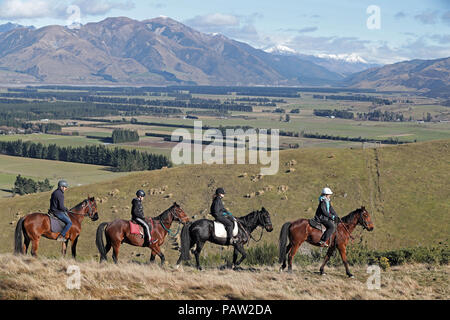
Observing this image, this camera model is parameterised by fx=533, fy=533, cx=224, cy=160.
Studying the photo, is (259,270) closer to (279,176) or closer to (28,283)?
(28,283)

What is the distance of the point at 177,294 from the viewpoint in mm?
19719

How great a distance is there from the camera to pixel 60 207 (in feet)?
86.7

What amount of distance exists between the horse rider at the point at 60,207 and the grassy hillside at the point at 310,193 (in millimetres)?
20441

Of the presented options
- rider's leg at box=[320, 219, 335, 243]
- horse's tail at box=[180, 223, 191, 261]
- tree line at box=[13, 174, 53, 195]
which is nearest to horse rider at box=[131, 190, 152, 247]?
horse's tail at box=[180, 223, 191, 261]

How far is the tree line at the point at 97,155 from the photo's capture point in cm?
12975

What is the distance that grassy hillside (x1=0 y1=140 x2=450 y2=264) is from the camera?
52.3 meters

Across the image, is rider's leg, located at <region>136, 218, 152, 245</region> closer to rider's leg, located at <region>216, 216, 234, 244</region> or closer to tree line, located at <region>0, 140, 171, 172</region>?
rider's leg, located at <region>216, 216, 234, 244</region>

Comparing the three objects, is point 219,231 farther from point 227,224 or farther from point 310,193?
point 310,193

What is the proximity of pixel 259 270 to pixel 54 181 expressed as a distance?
9707 centimetres

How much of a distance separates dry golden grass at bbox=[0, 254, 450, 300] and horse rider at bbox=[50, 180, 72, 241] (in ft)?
6.89

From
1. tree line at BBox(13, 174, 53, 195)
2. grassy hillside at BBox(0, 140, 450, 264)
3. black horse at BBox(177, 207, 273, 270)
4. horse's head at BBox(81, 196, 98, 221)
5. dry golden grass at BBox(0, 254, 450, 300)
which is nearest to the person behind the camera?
dry golden grass at BBox(0, 254, 450, 300)

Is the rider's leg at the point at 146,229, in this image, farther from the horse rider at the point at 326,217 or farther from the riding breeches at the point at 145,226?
the horse rider at the point at 326,217

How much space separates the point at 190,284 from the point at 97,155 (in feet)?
412

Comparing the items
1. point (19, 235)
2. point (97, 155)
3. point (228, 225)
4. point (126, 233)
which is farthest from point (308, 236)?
point (97, 155)
